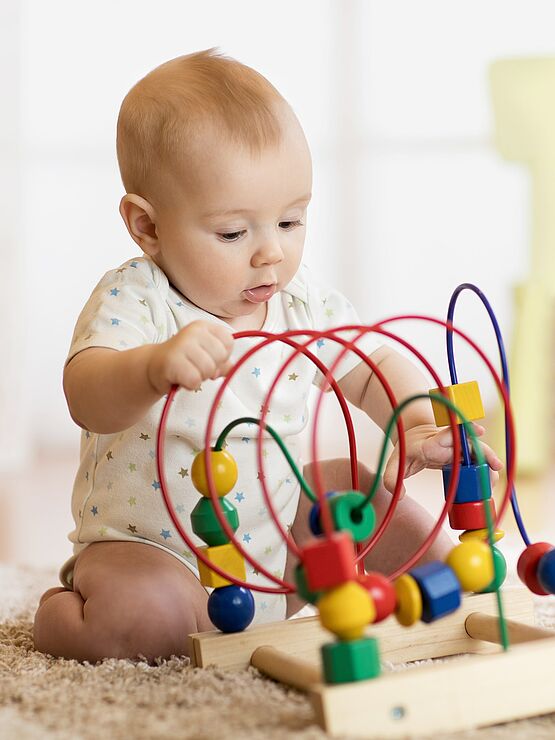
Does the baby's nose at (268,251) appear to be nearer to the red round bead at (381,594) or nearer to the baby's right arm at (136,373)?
the baby's right arm at (136,373)

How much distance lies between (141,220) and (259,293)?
0.43ft

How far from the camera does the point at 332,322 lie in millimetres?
1113

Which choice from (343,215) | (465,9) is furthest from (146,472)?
(465,9)

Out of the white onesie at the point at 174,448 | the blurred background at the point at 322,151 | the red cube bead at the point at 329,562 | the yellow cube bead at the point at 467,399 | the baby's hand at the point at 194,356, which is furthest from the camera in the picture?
the blurred background at the point at 322,151

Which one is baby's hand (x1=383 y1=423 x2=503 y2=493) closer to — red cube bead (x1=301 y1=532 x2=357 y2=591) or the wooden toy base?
the wooden toy base

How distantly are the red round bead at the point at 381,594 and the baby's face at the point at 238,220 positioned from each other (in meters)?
0.36

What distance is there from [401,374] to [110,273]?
31 centimetres

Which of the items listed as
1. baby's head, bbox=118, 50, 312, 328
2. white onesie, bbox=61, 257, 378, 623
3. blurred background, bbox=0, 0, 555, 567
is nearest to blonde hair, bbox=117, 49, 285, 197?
baby's head, bbox=118, 50, 312, 328

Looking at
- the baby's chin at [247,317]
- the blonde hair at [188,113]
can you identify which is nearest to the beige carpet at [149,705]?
the baby's chin at [247,317]

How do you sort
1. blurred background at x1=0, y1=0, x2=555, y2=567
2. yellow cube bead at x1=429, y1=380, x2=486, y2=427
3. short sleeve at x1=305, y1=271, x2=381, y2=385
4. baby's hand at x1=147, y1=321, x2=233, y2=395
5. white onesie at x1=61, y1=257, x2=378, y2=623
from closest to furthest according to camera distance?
baby's hand at x1=147, y1=321, x2=233, y2=395
yellow cube bead at x1=429, y1=380, x2=486, y2=427
white onesie at x1=61, y1=257, x2=378, y2=623
short sleeve at x1=305, y1=271, x2=381, y2=385
blurred background at x1=0, y1=0, x2=555, y2=567

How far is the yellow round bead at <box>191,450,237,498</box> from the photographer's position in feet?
2.69

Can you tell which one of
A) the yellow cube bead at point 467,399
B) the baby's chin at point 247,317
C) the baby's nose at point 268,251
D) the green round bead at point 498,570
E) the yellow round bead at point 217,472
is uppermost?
the baby's nose at point 268,251

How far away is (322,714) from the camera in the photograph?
2.04 feet

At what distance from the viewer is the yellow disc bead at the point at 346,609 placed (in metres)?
0.62
